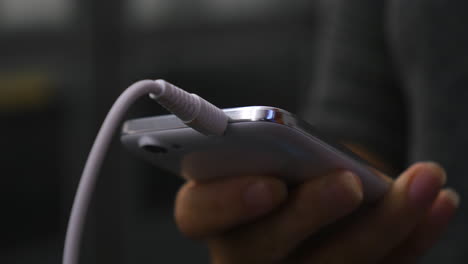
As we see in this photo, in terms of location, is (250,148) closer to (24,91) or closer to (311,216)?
(311,216)

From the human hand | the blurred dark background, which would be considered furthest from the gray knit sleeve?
the blurred dark background

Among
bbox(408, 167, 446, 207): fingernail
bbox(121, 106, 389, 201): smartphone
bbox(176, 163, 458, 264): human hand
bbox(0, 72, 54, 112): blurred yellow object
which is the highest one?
bbox(121, 106, 389, 201): smartphone

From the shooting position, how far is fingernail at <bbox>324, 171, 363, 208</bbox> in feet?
0.95

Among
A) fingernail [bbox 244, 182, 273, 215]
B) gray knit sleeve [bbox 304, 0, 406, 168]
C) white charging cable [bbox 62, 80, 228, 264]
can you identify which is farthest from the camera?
gray knit sleeve [bbox 304, 0, 406, 168]

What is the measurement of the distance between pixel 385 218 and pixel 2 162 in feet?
4.02

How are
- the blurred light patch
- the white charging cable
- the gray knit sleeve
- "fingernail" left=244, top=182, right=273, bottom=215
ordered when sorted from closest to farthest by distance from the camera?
the white charging cable → "fingernail" left=244, top=182, right=273, bottom=215 → the gray knit sleeve → the blurred light patch

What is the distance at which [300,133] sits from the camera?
23 centimetres

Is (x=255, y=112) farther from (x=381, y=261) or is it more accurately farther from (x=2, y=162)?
(x=2, y=162)

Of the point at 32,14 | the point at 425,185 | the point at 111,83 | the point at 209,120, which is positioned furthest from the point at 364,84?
the point at 32,14

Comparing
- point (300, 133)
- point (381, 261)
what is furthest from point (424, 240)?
point (300, 133)

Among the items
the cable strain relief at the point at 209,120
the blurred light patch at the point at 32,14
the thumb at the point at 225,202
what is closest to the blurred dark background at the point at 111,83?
the blurred light patch at the point at 32,14

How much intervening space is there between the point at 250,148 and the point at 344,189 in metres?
0.07

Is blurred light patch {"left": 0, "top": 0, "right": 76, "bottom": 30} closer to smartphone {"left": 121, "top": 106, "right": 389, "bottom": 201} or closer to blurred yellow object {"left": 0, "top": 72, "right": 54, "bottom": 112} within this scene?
blurred yellow object {"left": 0, "top": 72, "right": 54, "bottom": 112}

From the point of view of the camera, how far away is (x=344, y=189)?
0.95 ft
